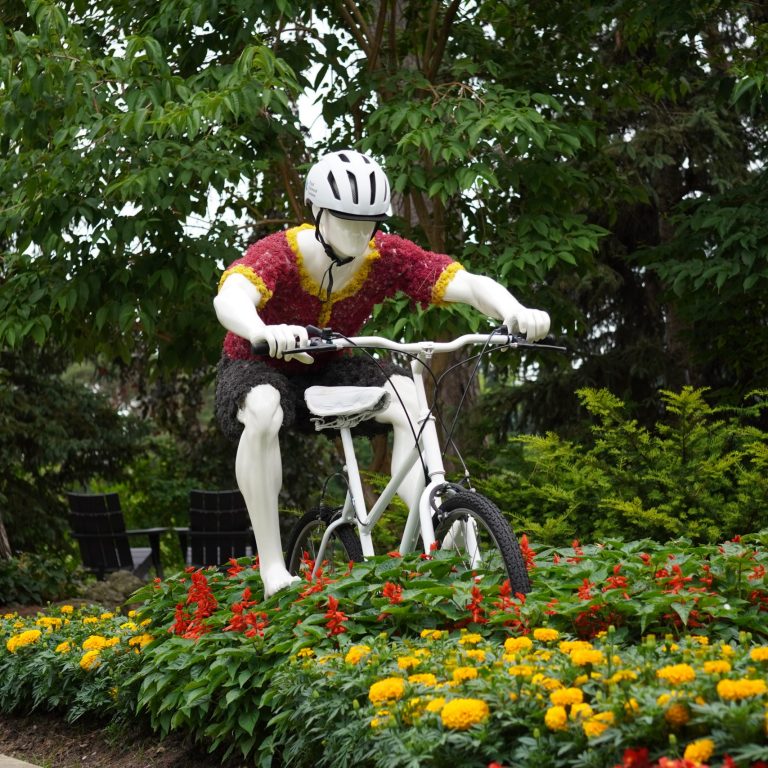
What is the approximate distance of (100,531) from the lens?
11203 millimetres

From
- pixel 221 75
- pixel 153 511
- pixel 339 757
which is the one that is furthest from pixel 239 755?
pixel 153 511

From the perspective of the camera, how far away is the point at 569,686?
9.55 ft

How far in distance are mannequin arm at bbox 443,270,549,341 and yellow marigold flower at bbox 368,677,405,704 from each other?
1.54 meters

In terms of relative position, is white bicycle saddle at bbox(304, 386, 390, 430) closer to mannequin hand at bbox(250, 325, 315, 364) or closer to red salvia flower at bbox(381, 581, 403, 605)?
mannequin hand at bbox(250, 325, 315, 364)

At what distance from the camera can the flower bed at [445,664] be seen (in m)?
2.64

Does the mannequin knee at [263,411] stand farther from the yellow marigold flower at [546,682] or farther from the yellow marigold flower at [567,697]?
the yellow marigold flower at [567,697]

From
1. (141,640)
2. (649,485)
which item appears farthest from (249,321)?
(649,485)

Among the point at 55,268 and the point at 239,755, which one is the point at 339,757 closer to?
the point at 239,755

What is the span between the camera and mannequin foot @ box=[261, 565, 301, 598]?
179 inches

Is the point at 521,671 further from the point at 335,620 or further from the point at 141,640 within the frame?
the point at 141,640

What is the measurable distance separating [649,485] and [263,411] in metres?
2.92

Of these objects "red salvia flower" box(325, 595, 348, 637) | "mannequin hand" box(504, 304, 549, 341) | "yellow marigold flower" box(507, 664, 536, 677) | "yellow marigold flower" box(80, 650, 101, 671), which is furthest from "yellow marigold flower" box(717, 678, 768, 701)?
"yellow marigold flower" box(80, 650, 101, 671)

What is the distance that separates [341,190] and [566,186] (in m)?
4.02

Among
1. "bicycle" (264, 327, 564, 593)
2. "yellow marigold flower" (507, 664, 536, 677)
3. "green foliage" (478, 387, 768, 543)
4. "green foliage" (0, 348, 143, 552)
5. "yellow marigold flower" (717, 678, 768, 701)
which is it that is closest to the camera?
"yellow marigold flower" (717, 678, 768, 701)
